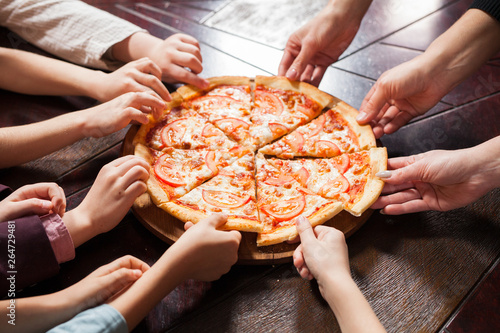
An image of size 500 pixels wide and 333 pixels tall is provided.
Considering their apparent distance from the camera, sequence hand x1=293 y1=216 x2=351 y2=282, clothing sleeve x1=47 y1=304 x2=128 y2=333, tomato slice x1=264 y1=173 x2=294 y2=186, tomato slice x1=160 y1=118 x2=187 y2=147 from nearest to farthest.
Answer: clothing sleeve x1=47 y1=304 x2=128 y2=333 → hand x1=293 y1=216 x2=351 y2=282 → tomato slice x1=264 y1=173 x2=294 y2=186 → tomato slice x1=160 y1=118 x2=187 y2=147

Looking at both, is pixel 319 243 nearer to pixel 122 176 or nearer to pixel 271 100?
pixel 122 176

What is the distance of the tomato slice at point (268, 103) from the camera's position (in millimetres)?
2658

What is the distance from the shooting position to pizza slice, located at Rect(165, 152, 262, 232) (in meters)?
1.90

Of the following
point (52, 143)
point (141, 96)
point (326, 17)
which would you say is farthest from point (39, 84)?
point (326, 17)

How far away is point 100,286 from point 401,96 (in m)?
1.95

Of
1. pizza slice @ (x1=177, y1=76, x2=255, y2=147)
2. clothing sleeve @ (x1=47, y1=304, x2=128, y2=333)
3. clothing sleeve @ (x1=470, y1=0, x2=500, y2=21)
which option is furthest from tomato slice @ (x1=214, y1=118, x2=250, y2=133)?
clothing sleeve @ (x1=470, y1=0, x2=500, y2=21)

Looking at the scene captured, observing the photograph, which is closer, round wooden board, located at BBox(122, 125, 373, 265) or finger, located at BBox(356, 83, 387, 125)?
round wooden board, located at BBox(122, 125, 373, 265)

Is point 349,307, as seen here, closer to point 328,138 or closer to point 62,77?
point 328,138

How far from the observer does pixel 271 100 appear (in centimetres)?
268

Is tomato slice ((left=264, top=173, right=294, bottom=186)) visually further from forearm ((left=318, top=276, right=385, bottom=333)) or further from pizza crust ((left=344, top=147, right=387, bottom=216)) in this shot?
forearm ((left=318, top=276, right=385, bottom=333))

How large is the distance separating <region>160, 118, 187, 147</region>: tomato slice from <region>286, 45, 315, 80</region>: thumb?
799mm

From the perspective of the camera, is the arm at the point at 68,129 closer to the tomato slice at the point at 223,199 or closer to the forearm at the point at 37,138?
the forearm at the point at 37,138

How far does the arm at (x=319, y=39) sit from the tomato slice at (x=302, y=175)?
746mm

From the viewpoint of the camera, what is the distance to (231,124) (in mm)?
2539
